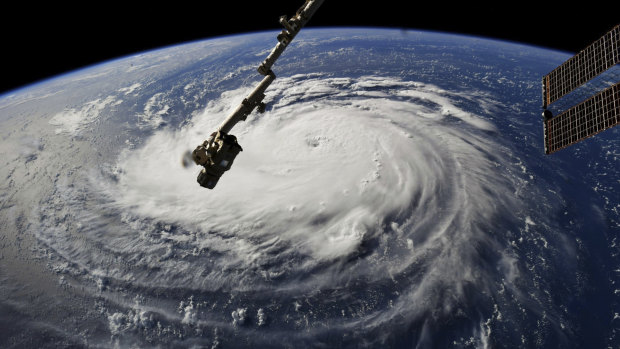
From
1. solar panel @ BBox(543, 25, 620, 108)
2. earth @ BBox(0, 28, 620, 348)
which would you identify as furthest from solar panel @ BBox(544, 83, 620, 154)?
earth @ BBox(0, 28, 620, 348)

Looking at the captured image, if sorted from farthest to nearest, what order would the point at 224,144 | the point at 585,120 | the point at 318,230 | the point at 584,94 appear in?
the point at 318,230
the point at 585,120
the point at 584,94
the point at 224,144

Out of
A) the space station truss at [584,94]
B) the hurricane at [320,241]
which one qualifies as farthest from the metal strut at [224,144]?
the hurricane at [320,241]

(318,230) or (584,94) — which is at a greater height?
(584,94)

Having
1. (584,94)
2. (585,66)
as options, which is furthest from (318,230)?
(585,66)

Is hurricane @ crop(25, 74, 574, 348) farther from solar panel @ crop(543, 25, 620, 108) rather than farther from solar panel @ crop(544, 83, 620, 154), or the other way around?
solar panel @ crop(543, 25, 620, 108)

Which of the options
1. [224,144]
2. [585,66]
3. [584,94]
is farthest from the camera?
[585,66]

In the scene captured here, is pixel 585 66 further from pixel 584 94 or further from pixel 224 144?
pixel 224 144

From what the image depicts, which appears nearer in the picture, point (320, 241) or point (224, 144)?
point (224, 144)
